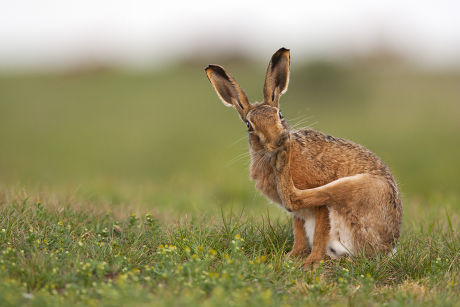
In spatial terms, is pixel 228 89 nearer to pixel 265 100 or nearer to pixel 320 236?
pixel 265 100

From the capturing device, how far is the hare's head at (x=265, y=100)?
16.5ft

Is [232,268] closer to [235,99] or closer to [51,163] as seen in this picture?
[235,99]

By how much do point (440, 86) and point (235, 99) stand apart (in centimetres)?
1679

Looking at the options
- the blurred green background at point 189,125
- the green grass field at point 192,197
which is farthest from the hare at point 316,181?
the blurred green background at point 189,125

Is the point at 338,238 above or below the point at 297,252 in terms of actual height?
above

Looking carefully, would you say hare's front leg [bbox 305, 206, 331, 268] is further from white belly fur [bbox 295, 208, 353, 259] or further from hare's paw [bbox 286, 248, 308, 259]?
hare's paw [bbox 286, 248, 308, 259]

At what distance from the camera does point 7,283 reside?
4.07 m

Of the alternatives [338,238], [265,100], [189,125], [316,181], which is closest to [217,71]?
[265,100]

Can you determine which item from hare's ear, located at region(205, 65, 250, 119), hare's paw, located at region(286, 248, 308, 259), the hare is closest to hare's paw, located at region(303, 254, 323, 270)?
the hare

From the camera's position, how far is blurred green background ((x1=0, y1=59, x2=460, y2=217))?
10.7m

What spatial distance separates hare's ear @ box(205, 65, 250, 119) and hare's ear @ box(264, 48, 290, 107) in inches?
8.9

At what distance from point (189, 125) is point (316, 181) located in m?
12.3

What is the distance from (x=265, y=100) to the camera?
554cm

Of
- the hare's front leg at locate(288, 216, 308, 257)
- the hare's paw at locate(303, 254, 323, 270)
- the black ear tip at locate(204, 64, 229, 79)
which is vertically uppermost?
the black ear tip at locate(204, 64, 229, 79)
